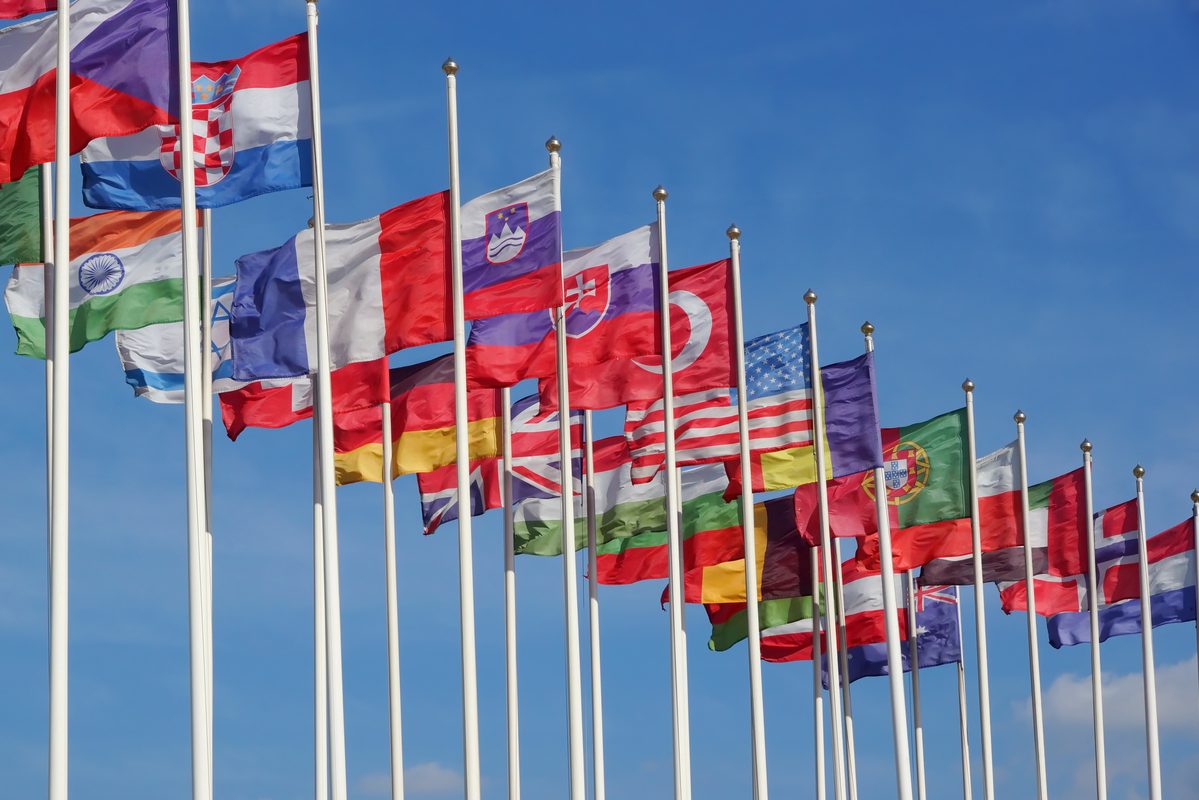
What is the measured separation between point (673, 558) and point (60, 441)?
485 inches

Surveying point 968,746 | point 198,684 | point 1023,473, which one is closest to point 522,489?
point 1023,473

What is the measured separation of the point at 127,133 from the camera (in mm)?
24641

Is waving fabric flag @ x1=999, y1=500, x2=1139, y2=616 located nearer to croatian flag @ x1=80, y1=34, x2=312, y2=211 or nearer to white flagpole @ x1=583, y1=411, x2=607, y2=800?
white flagpole @ x1=583, y1=411, x2=607, y2=800

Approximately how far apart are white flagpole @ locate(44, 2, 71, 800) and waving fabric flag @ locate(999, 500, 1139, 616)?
2608cm

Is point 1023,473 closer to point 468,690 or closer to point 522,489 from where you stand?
point 522,489

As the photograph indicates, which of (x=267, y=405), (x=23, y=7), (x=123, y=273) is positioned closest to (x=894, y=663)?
(x=267, y=405)

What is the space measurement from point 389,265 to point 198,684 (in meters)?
8.53

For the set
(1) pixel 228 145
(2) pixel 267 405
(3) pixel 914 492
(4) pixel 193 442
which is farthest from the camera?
(3) pixel 914 492

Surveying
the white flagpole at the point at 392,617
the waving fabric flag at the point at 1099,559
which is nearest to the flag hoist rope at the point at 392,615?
the white flagpole at the point at 392,617

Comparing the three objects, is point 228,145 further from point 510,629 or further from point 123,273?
point 510,629

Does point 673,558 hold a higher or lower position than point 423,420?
lower

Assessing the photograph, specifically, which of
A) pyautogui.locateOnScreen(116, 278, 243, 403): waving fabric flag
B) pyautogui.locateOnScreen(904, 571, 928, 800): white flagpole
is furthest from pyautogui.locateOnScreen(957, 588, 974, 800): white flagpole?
pyautogui.locateOnScreen(116, 278, 243, 403): waving fabric flag

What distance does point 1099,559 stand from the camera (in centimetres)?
4306

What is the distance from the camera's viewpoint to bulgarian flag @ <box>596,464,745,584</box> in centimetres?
3688
